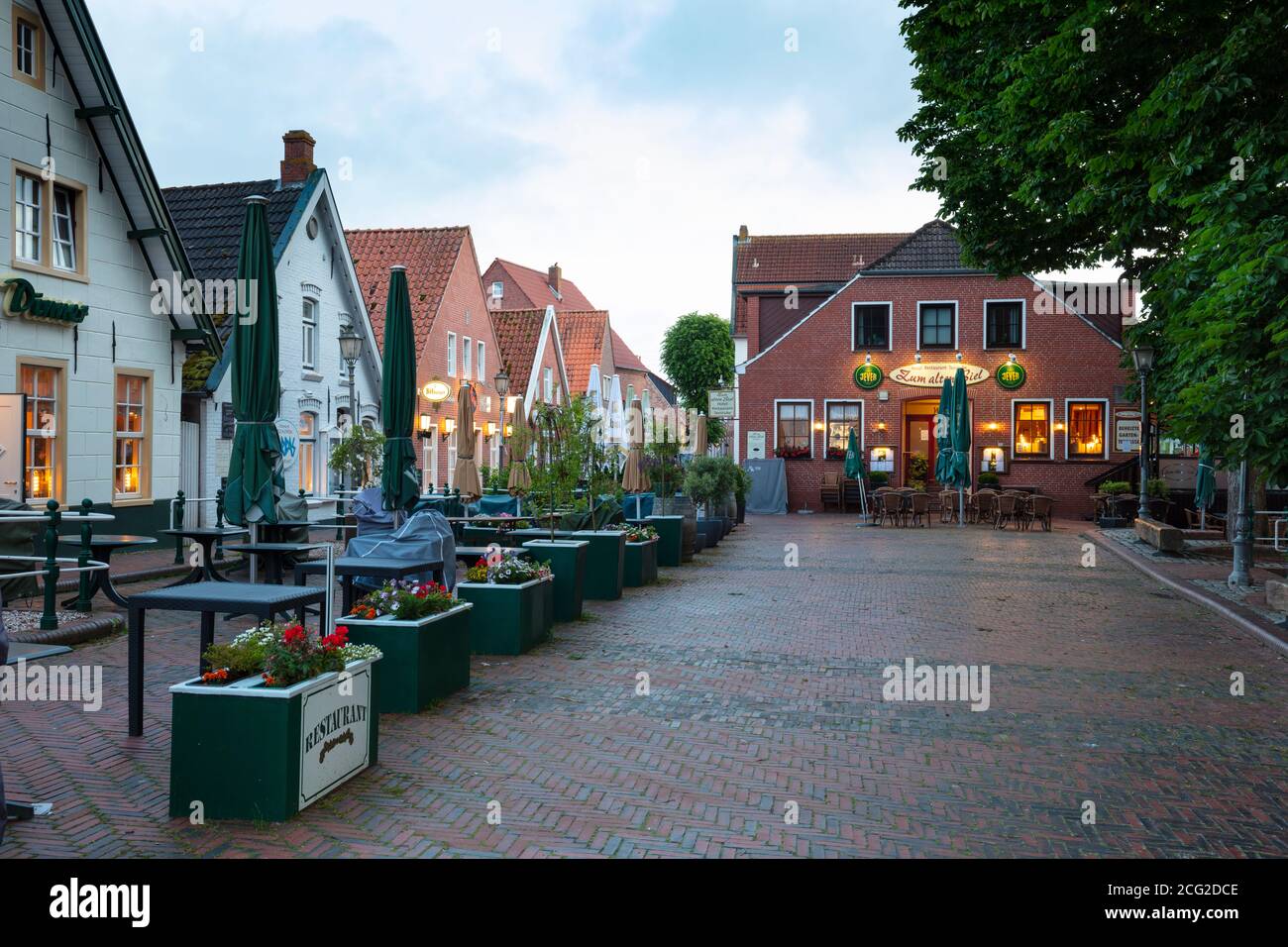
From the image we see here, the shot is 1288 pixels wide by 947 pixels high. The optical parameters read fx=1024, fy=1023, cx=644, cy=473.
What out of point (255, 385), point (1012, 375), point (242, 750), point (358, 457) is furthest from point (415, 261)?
point (242, 750)

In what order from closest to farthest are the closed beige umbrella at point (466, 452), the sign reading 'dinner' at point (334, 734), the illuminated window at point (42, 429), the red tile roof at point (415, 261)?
the sign reading 'dinner' at point (334, 734) → the illuminated window at point (42, 429) → the closed beige umbrella at point (466, 452) → the red tile roof at point (415, 261)

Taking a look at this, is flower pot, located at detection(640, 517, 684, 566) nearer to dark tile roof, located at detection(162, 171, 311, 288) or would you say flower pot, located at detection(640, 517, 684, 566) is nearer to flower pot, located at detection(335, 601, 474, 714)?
flower pot, located at detection(335, 601, 474, 714)

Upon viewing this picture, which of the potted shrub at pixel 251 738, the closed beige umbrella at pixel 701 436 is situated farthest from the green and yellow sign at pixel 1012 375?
the potted shrub at pixel 251 738

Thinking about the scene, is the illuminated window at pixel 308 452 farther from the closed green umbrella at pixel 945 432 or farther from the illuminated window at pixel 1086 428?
the illuminated window at pixel 1086 428

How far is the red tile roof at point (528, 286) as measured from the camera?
185 feet

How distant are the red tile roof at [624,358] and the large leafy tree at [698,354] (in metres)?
4.16

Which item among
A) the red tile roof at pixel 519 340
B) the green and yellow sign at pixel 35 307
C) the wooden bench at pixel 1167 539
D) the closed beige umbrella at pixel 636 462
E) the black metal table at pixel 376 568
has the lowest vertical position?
the wooden bench at pixel 1167 539

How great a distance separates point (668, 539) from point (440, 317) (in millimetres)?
16719

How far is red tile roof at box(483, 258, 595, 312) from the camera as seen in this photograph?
56469mm

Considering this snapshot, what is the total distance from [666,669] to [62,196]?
12138 millimetres

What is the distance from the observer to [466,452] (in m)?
15.7

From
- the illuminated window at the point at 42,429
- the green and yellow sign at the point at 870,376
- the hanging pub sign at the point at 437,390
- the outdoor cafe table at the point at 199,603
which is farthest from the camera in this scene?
the green and yellow sign at the point at 870,376

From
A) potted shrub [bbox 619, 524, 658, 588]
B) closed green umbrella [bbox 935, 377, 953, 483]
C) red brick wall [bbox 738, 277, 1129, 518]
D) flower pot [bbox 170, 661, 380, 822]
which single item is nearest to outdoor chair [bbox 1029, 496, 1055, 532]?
closed green umbrella [bbox 935, 377, 953, 483]

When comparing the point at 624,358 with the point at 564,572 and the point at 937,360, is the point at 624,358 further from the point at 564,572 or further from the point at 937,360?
the point at 564,572
